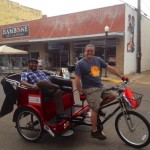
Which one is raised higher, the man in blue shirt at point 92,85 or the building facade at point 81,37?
the building facade at point 81,37

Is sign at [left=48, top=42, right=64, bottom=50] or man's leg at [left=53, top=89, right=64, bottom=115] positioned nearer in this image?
man's leg at [left=53, top=89, right=64, bottom=115]

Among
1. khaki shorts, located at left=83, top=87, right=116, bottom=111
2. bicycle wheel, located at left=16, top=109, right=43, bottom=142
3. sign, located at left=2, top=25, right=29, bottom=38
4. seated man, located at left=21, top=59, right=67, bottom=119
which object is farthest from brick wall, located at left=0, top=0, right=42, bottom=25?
khaki shorts, located at left=83, top=87, right=116, bottom=111

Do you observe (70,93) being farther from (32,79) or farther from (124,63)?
(124,63)

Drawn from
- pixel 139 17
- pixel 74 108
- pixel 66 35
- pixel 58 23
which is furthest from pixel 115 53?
pixel 74 108

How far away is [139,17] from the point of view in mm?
20422

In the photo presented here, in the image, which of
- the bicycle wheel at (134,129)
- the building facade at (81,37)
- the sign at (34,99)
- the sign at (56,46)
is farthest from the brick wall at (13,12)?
the bicycle wheel at (134,129)

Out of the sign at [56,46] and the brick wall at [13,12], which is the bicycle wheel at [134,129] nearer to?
the sign at [56,46]

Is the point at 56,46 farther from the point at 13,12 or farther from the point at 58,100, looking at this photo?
the point at 13,12

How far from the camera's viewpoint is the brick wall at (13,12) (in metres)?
41.1

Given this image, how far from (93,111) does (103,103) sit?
11.0 inches

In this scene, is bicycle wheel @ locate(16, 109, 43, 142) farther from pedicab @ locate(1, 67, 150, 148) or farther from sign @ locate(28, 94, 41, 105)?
sign @ locate(28, 94, 41, 105)

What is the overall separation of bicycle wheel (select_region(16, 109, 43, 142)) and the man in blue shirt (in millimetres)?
1062

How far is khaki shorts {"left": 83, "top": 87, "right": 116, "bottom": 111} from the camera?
4.80 metres

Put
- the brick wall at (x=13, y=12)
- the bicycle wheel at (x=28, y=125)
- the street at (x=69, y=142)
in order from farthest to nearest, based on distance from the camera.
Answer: the brick wall at (x=13, y=12)
the bicycle wheel at (x=28, y=125)
the street at (x=69, y=142)
